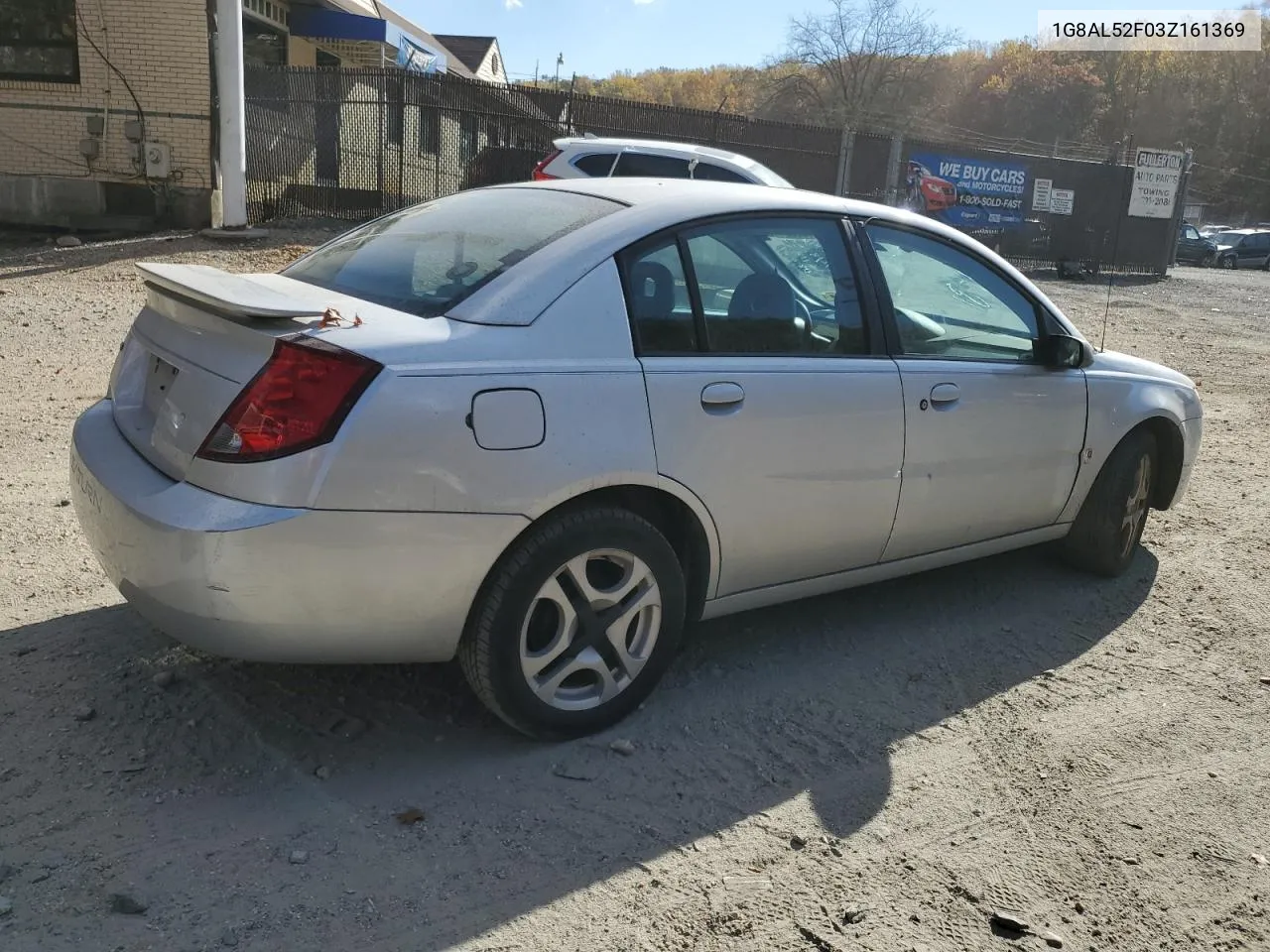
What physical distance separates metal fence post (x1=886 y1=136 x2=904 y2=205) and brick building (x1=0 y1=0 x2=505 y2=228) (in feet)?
43.7

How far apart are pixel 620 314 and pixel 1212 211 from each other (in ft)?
282

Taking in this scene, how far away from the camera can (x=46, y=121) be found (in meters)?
15.1

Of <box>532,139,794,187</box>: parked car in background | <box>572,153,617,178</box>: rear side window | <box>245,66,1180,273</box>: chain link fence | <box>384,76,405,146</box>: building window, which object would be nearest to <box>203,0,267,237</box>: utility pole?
<box>245,66,1180,273</box>: chain link fence

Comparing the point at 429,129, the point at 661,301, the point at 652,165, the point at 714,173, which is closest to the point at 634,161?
the point at 652,165

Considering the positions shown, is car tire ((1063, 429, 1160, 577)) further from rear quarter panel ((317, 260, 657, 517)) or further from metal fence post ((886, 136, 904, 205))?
metal fence post ((886, 136, 904, 205))

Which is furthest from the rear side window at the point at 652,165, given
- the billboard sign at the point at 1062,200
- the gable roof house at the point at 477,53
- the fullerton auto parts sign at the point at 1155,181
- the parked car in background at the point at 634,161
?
the gable roof house at the point at 477,53

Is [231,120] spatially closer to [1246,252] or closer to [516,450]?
[516,450]

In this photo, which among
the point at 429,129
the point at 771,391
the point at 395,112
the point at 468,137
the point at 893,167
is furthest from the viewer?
the point at 893,167

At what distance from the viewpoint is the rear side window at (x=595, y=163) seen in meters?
13.3

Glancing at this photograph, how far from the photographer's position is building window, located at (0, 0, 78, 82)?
1484cm

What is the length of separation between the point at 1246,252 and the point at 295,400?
44.7 meters

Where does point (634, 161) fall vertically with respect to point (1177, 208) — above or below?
below

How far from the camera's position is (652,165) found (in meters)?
13.2

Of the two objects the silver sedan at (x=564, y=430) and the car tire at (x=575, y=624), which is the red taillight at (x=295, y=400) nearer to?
the silver sedan at (x=564, y=430)
